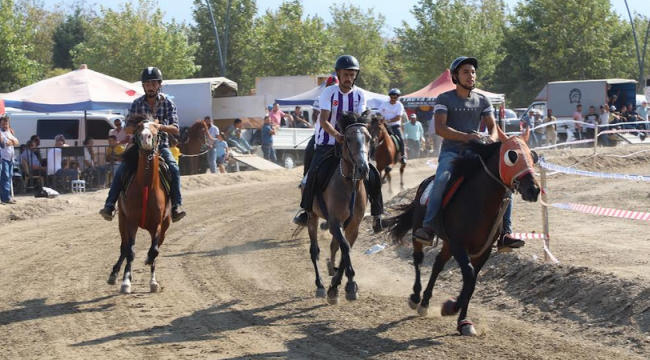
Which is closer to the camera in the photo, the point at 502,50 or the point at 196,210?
the point at 196,210

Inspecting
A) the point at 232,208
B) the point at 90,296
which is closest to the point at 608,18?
the point at 232,208

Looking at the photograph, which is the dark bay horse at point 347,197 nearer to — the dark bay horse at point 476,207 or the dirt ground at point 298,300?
the dirt ground at point 298,300

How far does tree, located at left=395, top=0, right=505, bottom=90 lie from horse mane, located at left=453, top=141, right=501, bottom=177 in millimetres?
52382

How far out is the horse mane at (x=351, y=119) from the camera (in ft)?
34.7

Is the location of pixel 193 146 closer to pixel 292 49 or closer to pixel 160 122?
pixel 160 122

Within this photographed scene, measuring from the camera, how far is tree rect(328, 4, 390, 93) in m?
81.8

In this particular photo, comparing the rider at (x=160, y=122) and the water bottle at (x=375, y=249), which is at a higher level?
the rider at (x=160, y=122)

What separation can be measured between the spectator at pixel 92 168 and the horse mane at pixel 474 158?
17803mm

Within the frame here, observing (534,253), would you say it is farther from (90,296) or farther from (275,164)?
(275,164)

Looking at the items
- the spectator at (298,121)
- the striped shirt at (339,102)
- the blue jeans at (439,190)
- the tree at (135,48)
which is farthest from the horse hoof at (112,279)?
the tree at (135,48)

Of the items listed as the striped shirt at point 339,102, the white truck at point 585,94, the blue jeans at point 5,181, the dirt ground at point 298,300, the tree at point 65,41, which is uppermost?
the tree at point 65,41

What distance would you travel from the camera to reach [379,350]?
838 cm

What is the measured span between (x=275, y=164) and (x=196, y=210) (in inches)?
461

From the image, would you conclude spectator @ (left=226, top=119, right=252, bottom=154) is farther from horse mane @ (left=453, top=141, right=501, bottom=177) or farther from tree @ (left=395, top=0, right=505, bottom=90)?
tree @ (left=395, top=0, right=505, bottom=90)
